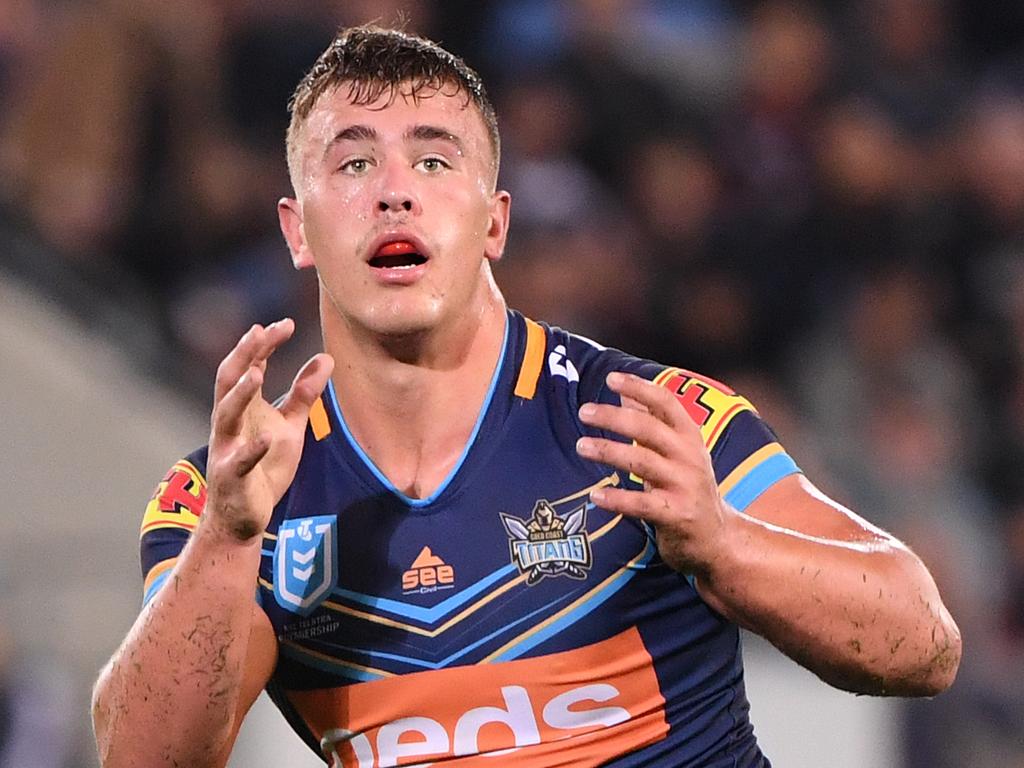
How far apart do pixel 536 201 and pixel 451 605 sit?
16.5 ft

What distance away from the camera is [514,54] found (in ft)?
29.8

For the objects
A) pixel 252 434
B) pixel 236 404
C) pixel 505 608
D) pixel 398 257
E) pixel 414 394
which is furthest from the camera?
pixel 414 394

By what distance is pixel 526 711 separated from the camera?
349 cm

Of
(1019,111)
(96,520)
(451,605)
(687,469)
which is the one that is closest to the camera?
(687,469)

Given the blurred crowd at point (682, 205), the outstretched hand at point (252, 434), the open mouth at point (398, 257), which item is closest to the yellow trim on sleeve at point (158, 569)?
the outstretched hand at point (252, 434)

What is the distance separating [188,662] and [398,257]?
881 mm

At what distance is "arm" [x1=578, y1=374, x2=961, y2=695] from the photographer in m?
3.00

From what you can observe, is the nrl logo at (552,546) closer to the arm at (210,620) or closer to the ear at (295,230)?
the arm at (210,620)

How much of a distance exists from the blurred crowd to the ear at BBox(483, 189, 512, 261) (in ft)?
12.0

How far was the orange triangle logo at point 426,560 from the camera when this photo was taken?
3572 mm

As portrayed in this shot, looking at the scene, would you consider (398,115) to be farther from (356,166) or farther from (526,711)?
(526,711)

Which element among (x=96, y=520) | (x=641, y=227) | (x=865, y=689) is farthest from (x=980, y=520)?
(x=865, y=689)

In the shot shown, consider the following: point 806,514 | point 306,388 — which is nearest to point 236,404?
point 306,388

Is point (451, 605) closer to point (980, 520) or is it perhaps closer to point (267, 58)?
point (980, 520)
